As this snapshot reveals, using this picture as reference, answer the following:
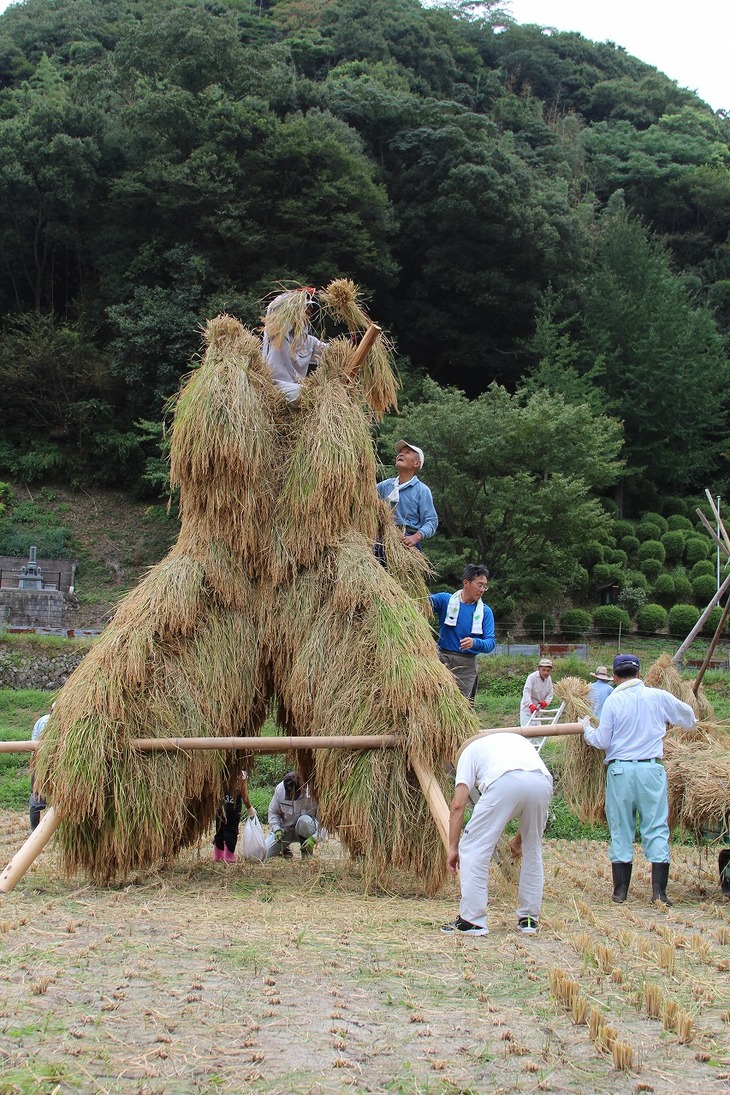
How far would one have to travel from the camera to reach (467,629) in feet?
29.8

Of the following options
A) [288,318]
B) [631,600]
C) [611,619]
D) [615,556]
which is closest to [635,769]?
[288,318]

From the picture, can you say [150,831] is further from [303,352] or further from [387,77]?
[387,77]

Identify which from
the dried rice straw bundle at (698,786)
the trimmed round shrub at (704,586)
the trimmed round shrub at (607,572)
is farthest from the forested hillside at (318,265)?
the dried rice straw bundle at (698,786)

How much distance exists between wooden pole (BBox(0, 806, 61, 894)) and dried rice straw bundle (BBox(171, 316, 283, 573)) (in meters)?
2.31

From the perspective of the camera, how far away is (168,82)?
136ft

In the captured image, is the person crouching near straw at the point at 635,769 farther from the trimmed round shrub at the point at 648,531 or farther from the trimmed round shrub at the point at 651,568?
the trimmed round shrub at the point at 648,531

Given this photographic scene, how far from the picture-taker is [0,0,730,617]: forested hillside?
129ft

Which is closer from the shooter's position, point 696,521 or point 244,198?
point 244,198

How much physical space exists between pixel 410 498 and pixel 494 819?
12.8 feet

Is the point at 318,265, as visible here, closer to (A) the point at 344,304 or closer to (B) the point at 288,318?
(A) the point at 344,304

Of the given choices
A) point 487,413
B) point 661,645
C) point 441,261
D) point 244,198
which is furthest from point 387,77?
point 661,645

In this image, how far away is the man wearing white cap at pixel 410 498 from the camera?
9.53 metres

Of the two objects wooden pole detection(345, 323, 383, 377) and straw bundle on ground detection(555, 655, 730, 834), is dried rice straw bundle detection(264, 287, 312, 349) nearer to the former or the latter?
wooden pole detection(345, 323, 383, 377)

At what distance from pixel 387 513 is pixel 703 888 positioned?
382 centimetres
